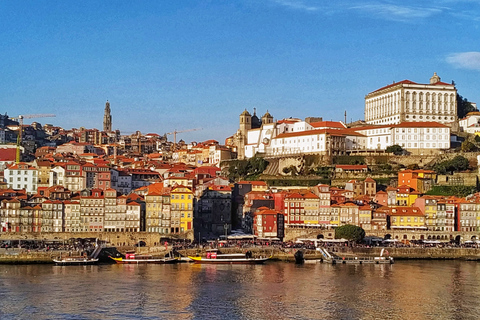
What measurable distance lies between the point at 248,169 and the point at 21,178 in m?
25.0

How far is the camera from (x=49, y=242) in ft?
172

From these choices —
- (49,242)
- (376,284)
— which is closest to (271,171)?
(49,242)

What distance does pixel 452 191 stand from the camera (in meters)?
65.8

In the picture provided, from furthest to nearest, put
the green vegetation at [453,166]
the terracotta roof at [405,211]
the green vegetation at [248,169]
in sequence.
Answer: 1. the green vegetation at [248,169]
2. the green vegetation at [453,166]
3. the terracotta roof at [405,211]

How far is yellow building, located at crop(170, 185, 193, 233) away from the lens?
54.1 meters

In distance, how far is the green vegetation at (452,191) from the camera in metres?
65.4

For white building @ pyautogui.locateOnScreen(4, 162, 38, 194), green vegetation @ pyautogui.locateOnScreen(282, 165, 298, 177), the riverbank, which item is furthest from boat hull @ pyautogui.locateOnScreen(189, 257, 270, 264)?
green vegetation @ pyautogui.locateOnScreen(282, 165, 298, 177)

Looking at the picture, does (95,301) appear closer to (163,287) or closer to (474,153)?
(163,287)

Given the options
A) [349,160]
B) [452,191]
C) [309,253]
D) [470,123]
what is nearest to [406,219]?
[452,191]

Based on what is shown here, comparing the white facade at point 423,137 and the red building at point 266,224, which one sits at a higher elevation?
the white facade at point 423,137

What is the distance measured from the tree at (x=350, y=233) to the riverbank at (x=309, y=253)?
1.53 metres

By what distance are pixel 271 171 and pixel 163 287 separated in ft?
143

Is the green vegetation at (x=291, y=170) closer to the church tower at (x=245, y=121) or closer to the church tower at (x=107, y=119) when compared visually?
the church tower at (x=245, y=121)

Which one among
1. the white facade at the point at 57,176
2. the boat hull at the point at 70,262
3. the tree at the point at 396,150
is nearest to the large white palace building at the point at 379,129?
the tree at the point at 396,150
